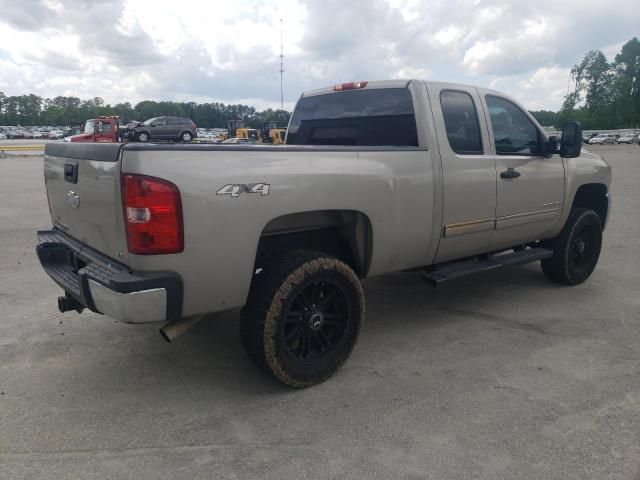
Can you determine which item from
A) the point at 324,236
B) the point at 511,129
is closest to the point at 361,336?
the point at 324,236

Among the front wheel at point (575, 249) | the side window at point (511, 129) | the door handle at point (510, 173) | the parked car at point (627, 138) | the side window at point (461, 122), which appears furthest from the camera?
the parked car at point (627, 138)

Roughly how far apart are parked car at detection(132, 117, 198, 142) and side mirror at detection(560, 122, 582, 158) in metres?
31.0

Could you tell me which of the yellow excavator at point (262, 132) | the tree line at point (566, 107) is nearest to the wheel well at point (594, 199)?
the yellow excavator at point (262, 132)

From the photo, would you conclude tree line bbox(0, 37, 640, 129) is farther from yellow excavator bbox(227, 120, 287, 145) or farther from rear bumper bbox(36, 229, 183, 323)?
rear bumper bbox(36, 229, 183, 323)

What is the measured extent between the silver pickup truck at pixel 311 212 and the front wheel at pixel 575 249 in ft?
0.18

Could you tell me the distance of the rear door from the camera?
4004 mm

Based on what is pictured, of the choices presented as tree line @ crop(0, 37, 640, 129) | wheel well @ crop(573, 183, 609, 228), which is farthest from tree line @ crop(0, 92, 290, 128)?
wheel well @ crop(573, 183, 609, 228)

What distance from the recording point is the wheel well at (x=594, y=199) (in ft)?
18.3

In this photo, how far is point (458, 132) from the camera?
13.7ft

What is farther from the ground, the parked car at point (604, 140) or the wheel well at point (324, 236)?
the wheel well at point (324, 236)

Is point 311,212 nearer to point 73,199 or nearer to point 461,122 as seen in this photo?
point 73,199

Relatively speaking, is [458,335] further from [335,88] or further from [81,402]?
[81,402]

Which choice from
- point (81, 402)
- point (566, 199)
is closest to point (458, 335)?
point (566, 199)

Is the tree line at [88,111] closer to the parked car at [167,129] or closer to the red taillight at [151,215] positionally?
the parked car at [167,129]
